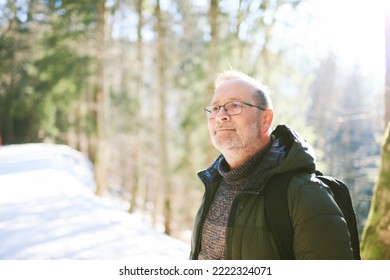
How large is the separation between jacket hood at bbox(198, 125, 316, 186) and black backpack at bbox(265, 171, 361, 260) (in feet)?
0.12

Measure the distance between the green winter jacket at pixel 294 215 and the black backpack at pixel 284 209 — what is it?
0.08 ft

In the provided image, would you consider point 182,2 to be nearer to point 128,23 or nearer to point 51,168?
point 128,23

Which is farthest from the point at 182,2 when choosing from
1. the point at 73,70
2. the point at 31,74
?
the point at 31,74

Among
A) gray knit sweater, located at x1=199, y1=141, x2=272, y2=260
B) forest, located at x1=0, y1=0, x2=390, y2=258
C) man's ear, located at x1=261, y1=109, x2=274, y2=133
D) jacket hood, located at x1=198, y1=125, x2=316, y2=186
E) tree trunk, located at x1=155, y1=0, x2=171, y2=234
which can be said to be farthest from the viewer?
tree trunk, located at x1=155, y1=0, x2=171, y2=234

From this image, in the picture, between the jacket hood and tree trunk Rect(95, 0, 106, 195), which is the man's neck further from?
tree trunk Rect(95, 0, 106, 195)

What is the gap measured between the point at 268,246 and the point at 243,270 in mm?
449

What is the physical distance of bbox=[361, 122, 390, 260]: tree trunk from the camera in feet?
7.19

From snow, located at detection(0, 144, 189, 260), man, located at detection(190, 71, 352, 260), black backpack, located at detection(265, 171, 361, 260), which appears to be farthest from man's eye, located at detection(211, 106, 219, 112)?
snow, located at detection(0, 144, 189, 260)

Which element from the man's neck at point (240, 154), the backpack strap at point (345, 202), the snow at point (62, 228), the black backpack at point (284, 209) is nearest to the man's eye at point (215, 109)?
the man's neck at point (240, 154)

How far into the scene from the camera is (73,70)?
31.3 feet

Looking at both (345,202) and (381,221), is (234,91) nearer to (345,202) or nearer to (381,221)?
(345,202)

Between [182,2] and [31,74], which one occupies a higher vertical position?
[182,2]

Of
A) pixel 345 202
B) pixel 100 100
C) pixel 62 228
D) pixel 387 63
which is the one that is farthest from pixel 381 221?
pixel 100 100

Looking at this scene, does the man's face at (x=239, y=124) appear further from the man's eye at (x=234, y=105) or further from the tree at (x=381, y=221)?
the tree at (x=381, y=221)
